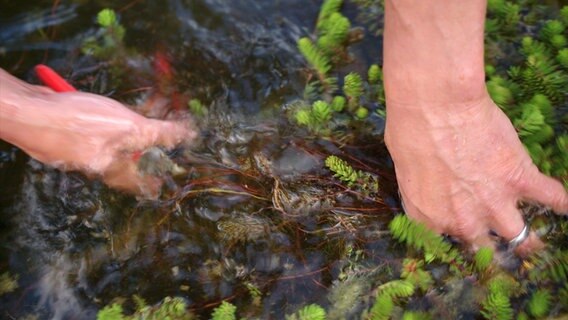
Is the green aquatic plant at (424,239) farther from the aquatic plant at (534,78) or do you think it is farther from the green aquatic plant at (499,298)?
the aquatic plant at (534,78)

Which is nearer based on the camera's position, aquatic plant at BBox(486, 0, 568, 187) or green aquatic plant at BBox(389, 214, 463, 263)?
green aquatic plant at BBox(389, 214, 463, 263)

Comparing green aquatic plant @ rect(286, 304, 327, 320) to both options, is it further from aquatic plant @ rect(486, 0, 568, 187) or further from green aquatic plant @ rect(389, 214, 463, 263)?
aquatic plant @ rect(486, 0, 568, 187)

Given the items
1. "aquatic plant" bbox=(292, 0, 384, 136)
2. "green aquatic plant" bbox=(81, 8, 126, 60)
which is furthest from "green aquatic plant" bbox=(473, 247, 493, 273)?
"green aquatic plant" bbox=(81, 8, 126, 60)

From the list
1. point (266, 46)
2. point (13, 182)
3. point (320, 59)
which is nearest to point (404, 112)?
point (320, 59)

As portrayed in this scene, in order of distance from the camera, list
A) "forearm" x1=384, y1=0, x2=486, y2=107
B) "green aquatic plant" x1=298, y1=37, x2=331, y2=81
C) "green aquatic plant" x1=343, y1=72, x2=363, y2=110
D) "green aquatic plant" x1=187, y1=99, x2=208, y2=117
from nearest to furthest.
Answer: "forearm" x1=384, y1=0, x2=486, y2=107 → "green aquatic plant" x1=343, y1=72, x2=363, y2=110 → "green aquatic plant" x1=298, y1=37, x2=331, y2=81 → "green aquatic plant" x1=187, y1=99, x2=208, y2=117

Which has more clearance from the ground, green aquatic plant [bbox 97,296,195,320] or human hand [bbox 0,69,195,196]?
human hand [bbox 0,69,195,196]

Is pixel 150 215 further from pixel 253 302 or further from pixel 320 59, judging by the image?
pixel 320 59
